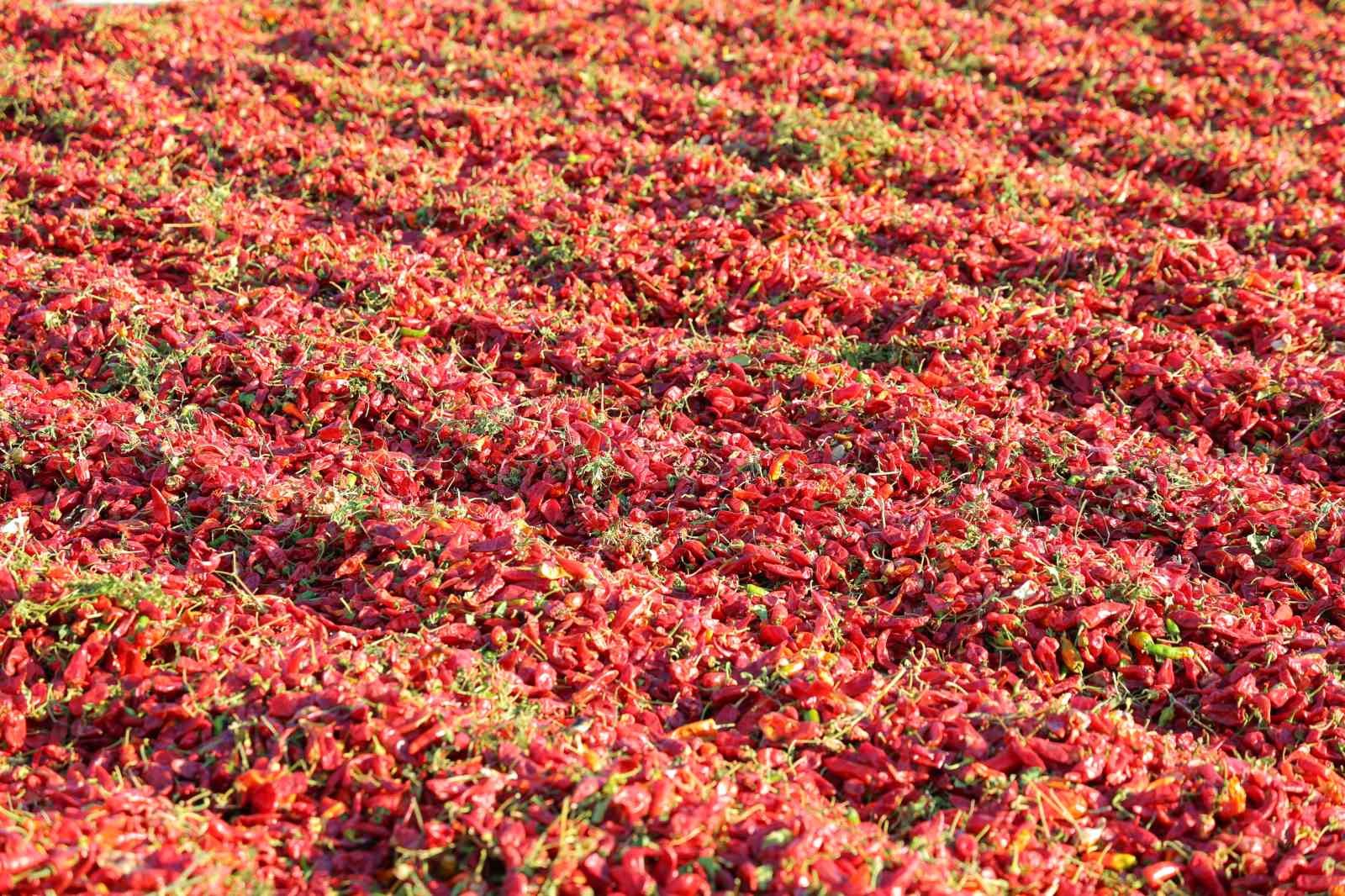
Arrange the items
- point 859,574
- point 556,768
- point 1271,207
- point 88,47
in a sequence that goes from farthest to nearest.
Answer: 1. point 88,47
2. point 1271,207
3. point 859,574
4. point 556,768

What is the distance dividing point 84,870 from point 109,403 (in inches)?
76.8

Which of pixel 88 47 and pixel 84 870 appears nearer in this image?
pixel 84 870

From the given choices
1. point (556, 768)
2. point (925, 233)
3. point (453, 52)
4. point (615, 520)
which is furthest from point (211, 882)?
point (453, 52)

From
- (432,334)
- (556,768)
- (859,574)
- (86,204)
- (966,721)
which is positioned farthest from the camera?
(86,204)

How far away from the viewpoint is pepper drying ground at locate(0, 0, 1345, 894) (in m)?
2.84

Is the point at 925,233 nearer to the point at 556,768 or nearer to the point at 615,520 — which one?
the point at 615,520

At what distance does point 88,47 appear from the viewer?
6559 millimetres

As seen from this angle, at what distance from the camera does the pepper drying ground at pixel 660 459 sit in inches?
112

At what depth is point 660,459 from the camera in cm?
405

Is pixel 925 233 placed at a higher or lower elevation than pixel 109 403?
higher

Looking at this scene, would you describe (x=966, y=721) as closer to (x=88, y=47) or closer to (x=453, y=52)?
(x=453, y=52)

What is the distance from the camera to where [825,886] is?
8.39ft

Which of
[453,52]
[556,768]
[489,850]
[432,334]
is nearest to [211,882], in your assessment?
[489,850]

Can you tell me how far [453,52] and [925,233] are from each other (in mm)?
2695
